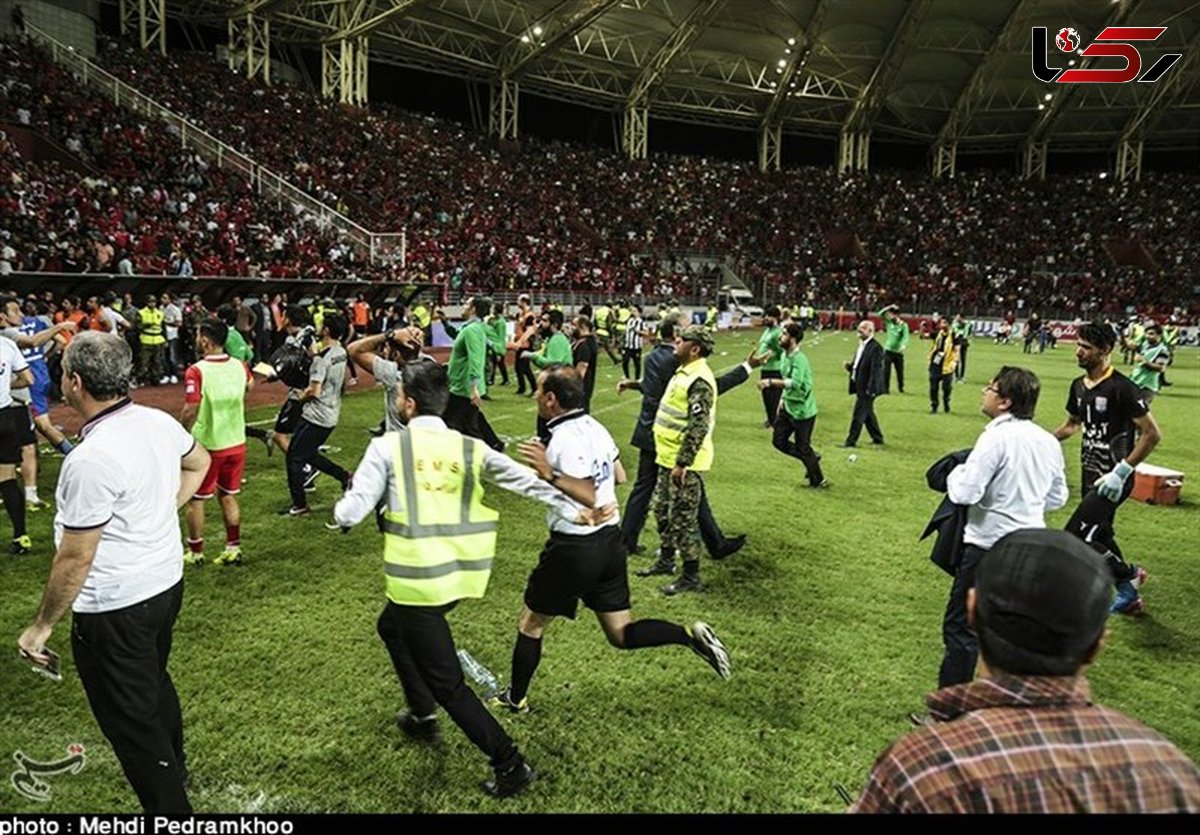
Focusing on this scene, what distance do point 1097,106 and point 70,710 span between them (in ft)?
204

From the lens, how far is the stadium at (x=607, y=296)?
4.54 m

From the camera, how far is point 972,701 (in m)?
1.67

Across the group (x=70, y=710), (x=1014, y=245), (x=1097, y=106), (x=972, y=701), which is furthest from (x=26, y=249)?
(x=1097, y=106)

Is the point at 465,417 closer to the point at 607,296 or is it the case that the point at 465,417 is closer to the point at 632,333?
the point at 632,333

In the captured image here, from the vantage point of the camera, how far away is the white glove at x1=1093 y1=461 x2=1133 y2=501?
546 centimetres

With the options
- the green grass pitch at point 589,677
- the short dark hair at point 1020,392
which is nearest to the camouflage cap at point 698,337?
the green grass pitch at point 589,677

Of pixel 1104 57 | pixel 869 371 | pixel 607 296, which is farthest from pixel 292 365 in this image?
pixel 1104 57

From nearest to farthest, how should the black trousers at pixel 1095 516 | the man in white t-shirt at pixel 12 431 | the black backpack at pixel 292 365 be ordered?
the black trousers at pixel 1095 516 → the man in white t-shirt at pixel 12 431 → the black backpack at pixel 292 365

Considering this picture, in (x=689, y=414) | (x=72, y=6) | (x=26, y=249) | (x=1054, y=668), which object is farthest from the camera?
(x=72, y=6)

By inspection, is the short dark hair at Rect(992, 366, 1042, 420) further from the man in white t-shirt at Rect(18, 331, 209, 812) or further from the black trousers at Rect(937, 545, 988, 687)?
the man in white t-shirt at Rect(18, 331, 209, 812)

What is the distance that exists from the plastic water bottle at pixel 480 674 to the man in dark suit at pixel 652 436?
196 centimetres

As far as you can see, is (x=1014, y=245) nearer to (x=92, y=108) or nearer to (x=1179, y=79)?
(x=1179, y=79)

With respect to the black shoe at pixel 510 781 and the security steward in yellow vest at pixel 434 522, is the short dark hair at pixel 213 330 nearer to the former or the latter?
the security steward in yellow vest at pixel 434 522

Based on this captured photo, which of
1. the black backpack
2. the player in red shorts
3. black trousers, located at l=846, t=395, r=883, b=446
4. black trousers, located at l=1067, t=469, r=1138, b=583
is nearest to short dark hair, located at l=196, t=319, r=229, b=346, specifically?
the player in red shorts
